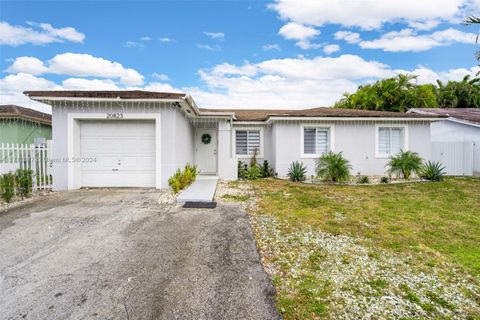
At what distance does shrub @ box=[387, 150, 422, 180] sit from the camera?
11.4m

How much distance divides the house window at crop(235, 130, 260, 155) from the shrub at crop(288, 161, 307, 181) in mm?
2640

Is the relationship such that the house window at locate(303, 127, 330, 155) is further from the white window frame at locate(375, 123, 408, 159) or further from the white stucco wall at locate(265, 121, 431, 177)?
the white window frame at locate(375, 123, 408, 159)

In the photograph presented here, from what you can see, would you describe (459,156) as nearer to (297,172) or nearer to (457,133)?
(457,133)

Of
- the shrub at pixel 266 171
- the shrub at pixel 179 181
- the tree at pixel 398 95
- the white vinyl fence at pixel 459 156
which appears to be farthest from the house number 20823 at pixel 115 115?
the tree at pixel 398 95

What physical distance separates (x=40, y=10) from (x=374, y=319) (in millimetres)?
14442

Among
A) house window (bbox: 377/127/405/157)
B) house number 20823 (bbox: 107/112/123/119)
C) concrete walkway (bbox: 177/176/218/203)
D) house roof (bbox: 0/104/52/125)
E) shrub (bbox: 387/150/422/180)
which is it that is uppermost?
house roof (bbox: 0/104/52/125)

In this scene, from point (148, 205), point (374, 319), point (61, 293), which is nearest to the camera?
point (374, 319)

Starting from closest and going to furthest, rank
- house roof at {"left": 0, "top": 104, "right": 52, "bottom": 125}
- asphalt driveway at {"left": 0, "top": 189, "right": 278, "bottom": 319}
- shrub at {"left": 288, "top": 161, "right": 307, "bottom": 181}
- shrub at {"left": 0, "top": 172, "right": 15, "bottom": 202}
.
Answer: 1. asphalt driveway at {"left": 0, "top": 189, "right": 278, "bottom": 319}
2. shrub at {"left": 0, "top": 172, "right": 15, "bottom": 202}
3. shrub at {"left": 288, "top": 161, "right": 307, "bottom": 181}
4. house roof at {"left": 0, "top": 104, "right": 52, "bottom": 125}

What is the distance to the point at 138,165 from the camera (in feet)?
30.1

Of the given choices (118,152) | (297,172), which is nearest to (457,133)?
(297,172)

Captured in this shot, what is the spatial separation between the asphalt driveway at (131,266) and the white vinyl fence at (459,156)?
13.3 meters

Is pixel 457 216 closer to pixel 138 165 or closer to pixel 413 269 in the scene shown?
pixel 413 269

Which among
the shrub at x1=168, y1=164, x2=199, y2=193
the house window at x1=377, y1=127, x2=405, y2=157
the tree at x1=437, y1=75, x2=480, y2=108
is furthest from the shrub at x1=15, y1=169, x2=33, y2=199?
the tree at x1=437, y1=75, x2=480, y2=108

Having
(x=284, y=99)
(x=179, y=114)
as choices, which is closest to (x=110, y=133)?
(x=179, y=114)
